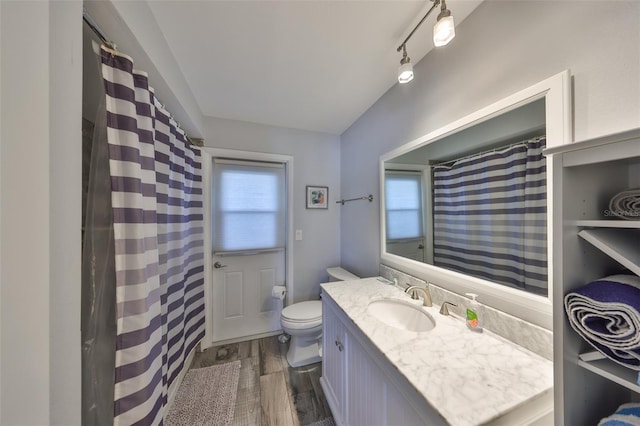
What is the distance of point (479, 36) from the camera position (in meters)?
0.99

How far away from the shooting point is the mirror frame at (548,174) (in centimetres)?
72

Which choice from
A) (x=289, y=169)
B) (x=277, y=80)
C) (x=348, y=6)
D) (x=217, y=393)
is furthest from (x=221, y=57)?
(x=217, y=393)

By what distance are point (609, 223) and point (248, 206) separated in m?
2.25

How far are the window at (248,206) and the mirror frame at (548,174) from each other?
1526 millimetres

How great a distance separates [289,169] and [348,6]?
148cm

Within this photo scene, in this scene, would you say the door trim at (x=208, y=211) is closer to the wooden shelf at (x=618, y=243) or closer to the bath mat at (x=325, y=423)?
the bath mat at (x=325, y=423)

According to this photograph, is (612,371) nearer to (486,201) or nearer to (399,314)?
(486,201)

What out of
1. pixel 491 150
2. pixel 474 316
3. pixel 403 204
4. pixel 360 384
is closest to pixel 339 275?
pixel 403 204

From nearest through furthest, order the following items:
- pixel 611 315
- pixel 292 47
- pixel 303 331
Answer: pixel 611 315, pixel 292 47, pixel 303 331

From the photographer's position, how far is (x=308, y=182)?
7.80 feet

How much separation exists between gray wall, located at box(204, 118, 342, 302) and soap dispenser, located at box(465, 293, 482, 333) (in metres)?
1.59

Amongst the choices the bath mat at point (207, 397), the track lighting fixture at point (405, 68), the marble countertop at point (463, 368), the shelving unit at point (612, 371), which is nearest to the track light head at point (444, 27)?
the track lighting fixture at point (405, 68)

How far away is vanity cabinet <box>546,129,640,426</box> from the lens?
51cm
